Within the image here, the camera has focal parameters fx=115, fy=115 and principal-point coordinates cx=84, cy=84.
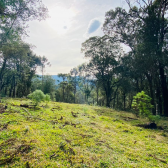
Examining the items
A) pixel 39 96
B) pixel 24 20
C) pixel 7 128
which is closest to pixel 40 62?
pixel 24 20

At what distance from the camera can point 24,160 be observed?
294cm

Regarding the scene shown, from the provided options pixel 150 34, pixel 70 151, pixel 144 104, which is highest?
pixel 150 34

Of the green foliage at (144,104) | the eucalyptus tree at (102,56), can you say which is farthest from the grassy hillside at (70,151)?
the eucalyptus tree at (102,56)

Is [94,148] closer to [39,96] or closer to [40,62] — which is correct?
[39,96]

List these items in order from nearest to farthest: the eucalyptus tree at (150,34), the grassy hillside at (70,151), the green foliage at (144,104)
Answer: the grassy hillside at (70,151) → the green foliage at (144,104) → the eucalyptus tree at (150,34)

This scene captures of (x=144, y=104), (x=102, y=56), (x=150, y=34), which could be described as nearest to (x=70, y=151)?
(x=144, y=104)

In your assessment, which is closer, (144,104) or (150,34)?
(144,104)

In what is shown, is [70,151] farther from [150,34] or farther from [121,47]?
[121,47]

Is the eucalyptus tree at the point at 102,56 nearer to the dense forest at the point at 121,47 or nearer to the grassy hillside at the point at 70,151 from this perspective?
the dense forest at the point at 121,47

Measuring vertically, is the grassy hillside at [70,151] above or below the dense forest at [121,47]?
below

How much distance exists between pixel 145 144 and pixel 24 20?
1229 centimetres

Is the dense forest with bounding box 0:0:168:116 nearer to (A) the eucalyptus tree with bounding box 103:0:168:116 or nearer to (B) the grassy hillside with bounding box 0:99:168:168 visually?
(A) the eucalyptus tree with bounding box 103:0:168:116

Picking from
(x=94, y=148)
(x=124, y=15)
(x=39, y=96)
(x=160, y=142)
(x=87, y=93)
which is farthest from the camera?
(x=87, y=93)

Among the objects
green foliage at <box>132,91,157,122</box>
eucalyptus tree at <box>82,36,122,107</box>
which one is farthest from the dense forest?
green foliage at <box>132,91,157,122</box>
